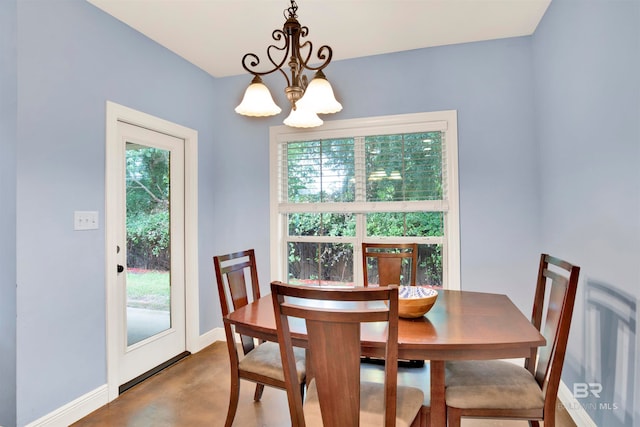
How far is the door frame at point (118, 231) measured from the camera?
7.63 ft

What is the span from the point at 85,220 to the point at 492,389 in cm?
248

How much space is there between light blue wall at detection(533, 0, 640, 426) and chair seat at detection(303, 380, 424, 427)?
3.07 feet

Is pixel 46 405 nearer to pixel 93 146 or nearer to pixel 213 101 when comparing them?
pixel 93 146

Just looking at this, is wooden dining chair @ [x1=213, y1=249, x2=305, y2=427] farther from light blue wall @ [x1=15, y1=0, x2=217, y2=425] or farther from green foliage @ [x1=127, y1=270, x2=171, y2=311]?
green foliage @ [x1=127, y1=270, x2=171, y2=311]

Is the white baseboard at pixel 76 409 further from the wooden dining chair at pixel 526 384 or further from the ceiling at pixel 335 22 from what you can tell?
the ceiling at pixel 335 22

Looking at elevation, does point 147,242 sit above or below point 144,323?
above

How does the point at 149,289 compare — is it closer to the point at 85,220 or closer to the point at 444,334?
the point at 85,220

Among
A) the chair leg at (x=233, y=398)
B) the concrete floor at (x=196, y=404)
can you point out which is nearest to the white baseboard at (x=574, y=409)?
the concrete floor at (x=196, y=404)

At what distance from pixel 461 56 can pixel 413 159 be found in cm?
93

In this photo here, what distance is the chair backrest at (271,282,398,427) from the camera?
3.54ft

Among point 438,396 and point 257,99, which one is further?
point 257,99

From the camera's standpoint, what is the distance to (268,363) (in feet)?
5.92

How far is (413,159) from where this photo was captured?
9.67 ft

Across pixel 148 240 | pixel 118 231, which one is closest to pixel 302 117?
pixel 118 231
